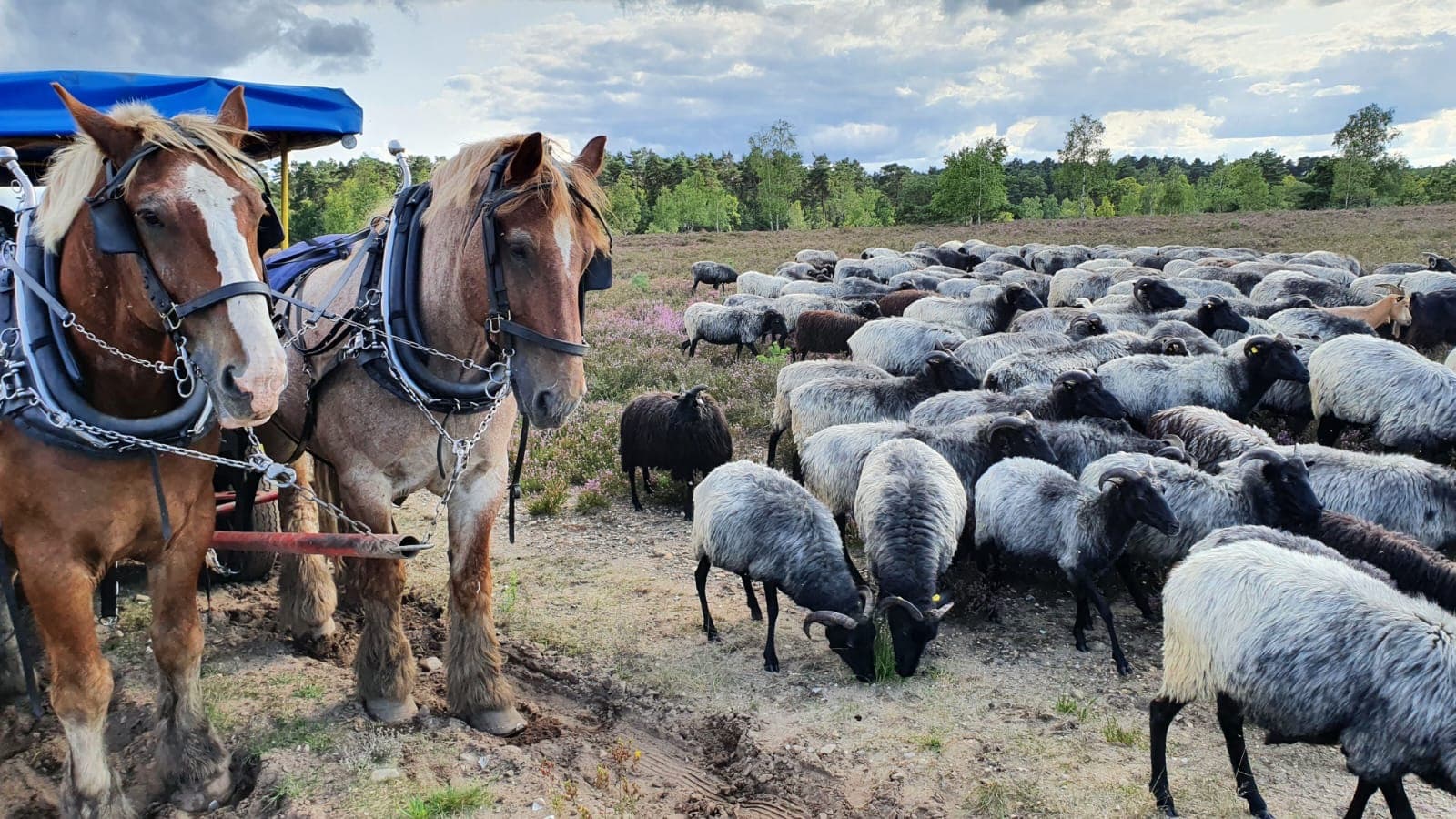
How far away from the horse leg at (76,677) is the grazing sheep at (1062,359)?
8589mm

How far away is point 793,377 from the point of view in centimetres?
985

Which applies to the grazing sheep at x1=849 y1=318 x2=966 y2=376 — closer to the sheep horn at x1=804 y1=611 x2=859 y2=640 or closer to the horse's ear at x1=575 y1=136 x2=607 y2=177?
the sheep horn at x1=804 y1=611 x2=859 y2=640

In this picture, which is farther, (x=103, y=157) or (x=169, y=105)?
(x=169, y=105)

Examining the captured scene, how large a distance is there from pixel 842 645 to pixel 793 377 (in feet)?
15.7

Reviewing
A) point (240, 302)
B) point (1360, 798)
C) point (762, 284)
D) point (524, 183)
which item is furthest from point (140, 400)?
point (762, 284)

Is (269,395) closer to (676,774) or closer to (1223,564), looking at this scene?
(676,774)

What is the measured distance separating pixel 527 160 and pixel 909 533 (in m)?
3.82

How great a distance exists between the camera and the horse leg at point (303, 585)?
521cm

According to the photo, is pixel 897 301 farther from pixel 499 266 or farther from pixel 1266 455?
pixel 499 266

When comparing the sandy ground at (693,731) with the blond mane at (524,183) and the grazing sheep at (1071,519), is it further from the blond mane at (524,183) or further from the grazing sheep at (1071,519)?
the blond mane at (524,183)

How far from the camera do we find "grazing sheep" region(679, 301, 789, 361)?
53.5 feet

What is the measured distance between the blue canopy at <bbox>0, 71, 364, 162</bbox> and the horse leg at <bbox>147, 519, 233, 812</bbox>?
234 centimetres

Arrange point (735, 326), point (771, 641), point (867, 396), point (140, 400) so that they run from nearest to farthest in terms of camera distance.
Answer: point (140, 400) → point (771, 641) → point (867, 396) → point (735, 326)

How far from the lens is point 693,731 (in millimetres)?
4793
